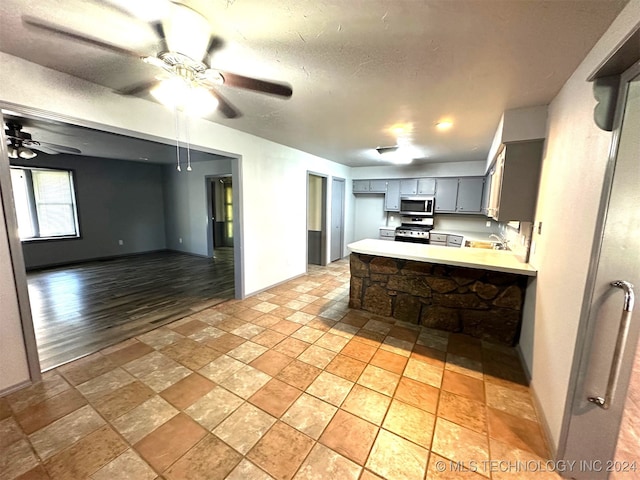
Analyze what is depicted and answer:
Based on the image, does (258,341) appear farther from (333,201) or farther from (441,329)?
(333,201)

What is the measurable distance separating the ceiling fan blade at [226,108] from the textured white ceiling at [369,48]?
0.37ft

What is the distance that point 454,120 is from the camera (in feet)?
9.25

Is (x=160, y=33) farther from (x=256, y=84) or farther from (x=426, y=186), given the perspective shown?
(x=426, y=186)

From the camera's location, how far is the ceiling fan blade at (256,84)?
5.87ft

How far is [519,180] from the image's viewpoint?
246cm

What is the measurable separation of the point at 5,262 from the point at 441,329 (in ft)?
13.3

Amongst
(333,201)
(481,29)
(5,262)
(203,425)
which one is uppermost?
(481,29)

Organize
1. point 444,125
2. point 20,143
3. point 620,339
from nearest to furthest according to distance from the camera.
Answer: point 620,339 < point 444,125 < point 20,143

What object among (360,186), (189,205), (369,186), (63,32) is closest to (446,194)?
(369,186)

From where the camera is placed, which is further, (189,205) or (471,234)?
(189,205)

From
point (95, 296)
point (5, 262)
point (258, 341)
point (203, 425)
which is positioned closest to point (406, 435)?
point (203, 425)

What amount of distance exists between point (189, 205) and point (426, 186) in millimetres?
6055

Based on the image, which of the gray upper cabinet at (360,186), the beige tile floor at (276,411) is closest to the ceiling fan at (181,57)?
the beige tile floor at (276,411)

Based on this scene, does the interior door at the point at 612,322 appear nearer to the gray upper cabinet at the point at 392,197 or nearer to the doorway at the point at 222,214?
the gray upper cabinet at the point at 392,197
